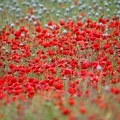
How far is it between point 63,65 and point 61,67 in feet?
0.71

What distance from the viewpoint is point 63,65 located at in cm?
728

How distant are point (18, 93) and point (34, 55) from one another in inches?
97.7

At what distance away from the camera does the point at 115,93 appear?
5.39 meters

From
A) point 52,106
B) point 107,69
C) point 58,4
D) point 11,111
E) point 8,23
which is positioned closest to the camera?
point 52,106

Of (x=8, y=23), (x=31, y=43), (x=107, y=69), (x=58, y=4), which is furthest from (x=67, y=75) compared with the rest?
(x=58, y=4)

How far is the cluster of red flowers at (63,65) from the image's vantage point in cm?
626

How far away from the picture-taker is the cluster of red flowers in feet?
20.5

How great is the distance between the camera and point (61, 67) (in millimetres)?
7488

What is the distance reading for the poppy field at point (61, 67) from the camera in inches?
204

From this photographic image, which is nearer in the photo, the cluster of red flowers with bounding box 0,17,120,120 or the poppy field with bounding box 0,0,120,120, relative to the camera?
the poppy field with bounding box 0,0,120,120

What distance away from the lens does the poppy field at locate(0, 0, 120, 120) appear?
518 centimetres

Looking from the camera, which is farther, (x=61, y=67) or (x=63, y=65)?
(x=61, y=67)

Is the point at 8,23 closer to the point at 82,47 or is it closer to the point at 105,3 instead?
the point at 105,3

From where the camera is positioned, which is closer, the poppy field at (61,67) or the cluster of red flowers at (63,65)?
the poppy field at (61,67)
